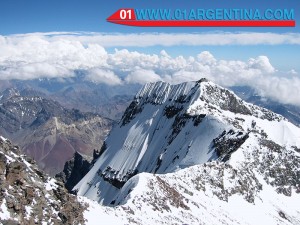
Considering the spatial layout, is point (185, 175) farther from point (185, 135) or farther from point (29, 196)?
point (185, 135)

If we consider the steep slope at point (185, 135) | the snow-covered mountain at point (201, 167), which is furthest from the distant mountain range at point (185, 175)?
the steep slope at point (185, 135)

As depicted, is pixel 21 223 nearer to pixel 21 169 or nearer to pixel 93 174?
pixel 21 169

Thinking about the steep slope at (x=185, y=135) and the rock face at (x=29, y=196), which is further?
the steep slope at (x=185, y=135)

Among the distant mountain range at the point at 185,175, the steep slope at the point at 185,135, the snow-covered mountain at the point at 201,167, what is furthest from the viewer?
the steep slope at the point at 185,135

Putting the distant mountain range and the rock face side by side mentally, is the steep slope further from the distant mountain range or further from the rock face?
the rock face

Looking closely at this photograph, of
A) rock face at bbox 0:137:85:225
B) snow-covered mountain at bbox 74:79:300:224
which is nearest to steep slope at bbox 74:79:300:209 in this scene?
snow-covered mountain at bbox 74:79:300:224

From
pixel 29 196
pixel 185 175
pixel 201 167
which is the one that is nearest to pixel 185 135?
pixel 201 167

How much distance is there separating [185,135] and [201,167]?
56.1 metres

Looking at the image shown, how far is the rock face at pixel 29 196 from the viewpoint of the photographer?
3341cm

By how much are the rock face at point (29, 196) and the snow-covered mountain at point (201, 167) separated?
6145 millimetres

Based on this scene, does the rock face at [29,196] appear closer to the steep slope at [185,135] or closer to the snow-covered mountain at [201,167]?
the snow-covered mountain at [201,167]

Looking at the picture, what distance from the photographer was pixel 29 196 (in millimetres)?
35594

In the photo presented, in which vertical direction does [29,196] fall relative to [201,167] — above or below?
above

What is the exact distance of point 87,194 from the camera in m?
172
